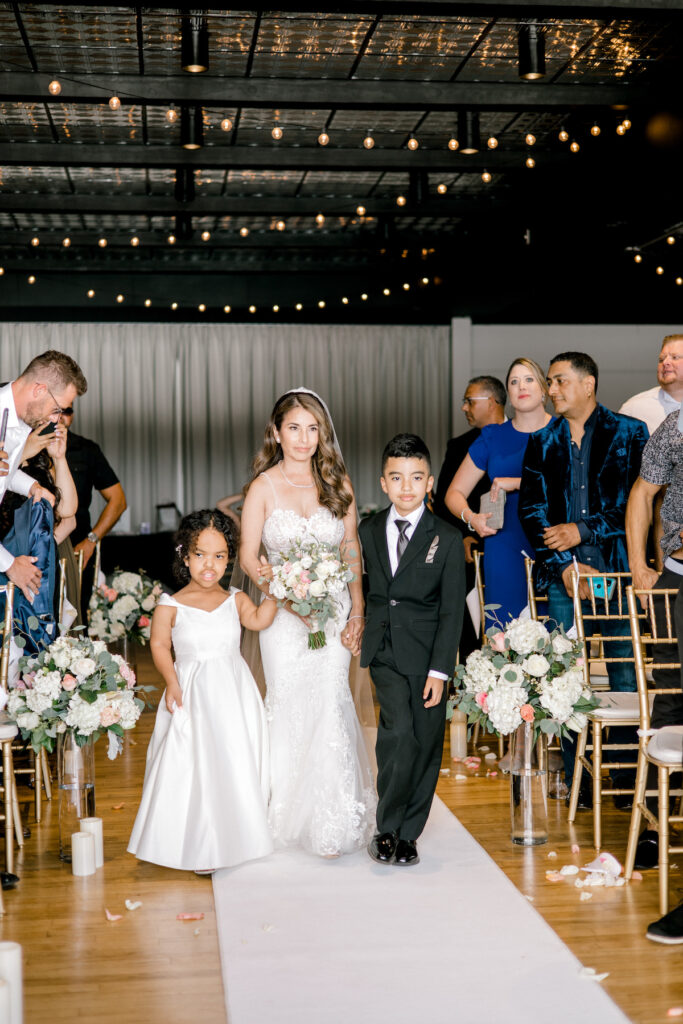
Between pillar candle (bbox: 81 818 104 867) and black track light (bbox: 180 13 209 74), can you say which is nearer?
pillar candle (bbox: 81 818 104 867)

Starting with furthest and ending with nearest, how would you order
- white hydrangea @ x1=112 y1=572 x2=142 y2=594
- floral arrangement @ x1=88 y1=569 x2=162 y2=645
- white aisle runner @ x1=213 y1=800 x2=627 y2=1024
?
white hydrangea @ x1=112 y1=572 x2=142 y2=594
floral arrangement @ x1=88 y1=569 x2=162 y2=645
white aisle runner @ x1=213 y1=800 x2=627 y2=1024

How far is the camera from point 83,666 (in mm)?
4387

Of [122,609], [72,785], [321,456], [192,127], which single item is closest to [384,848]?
[72,785]

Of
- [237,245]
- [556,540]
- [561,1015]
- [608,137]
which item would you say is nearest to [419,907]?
[561,1015]

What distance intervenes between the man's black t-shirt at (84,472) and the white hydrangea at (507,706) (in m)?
3.58

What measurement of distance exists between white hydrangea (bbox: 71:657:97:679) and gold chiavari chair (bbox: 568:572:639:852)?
6.53ft

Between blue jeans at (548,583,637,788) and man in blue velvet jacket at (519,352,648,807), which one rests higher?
man in blue velvet jacket at (519,352,648,807)

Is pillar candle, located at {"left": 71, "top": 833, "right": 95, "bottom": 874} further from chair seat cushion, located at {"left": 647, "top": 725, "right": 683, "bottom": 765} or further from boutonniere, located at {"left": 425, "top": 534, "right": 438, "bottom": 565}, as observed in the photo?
chair seat cushion, located at {"left": 647, "top": 725, "right": 683, "bottom": 765}

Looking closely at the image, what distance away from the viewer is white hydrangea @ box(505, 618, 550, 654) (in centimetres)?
442

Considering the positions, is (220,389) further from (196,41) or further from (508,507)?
(508,507)

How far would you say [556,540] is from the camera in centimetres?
518

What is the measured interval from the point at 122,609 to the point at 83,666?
2996 mm

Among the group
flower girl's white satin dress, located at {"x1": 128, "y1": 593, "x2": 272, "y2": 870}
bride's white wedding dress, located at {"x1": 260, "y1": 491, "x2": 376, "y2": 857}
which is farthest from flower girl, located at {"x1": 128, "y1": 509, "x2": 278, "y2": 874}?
bride's white wedding dress, located at {"x1": 260, "y1": 491, "x2": 376, "y2": 857}

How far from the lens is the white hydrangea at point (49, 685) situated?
14.3 feet
